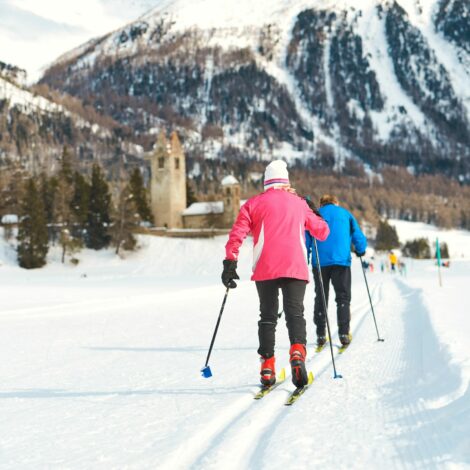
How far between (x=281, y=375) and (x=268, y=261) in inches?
46.0

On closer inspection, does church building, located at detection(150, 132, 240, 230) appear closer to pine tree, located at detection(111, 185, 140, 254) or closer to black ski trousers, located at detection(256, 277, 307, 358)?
pine tree, located at detection(111, 185, 140, 254)

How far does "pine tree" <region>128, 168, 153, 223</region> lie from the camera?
3147 inches

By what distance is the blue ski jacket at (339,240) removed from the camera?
7656 mm

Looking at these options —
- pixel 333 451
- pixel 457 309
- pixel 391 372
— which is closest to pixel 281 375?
pixel 391 372

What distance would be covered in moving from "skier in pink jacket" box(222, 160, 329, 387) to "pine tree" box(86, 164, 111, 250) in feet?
205

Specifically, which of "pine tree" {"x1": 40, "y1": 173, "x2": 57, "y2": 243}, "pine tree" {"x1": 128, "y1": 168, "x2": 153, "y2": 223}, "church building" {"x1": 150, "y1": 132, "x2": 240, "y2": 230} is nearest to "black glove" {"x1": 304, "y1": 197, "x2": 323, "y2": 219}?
"pine tree" {"x1": 40, "y1": 173, "x2": 57, "y2": 243}

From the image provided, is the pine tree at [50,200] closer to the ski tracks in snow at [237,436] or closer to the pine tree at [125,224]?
the pine tree at [125,224]

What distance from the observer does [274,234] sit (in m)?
5.17

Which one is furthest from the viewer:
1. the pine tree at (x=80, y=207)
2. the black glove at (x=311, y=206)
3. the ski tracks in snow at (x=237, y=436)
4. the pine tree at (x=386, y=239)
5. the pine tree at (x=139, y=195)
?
the pine tree at (x=386, y=239)

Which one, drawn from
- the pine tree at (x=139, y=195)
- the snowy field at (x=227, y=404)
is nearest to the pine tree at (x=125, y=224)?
the pine tree at (x=139, y=195)

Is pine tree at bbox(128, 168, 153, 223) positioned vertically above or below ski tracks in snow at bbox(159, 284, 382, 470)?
above

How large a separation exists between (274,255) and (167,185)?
8362 cm

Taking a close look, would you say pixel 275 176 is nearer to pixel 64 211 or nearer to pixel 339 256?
pixel 339 256

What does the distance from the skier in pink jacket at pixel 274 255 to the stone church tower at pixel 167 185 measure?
81350 millimetres
